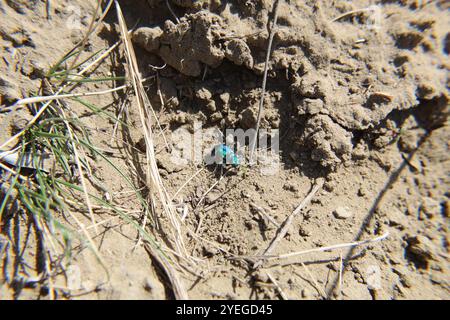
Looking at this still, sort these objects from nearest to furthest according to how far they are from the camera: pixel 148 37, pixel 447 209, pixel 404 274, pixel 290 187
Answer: pixel 404 274 < pixel 447 209 < pixel 290 187 < pixel 148 37

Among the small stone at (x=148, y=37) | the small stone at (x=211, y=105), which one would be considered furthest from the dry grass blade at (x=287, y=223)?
the small stone at (x=148, y=37)

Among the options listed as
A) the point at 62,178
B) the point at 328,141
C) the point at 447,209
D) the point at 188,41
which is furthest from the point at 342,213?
the point at 62,178

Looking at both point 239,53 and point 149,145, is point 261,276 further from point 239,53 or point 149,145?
point 239,53

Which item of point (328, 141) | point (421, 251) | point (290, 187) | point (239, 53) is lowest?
point (421, 251)

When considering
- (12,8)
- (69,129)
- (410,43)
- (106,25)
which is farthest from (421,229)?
(12,8)

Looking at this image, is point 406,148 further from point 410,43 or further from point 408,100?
point 410,43

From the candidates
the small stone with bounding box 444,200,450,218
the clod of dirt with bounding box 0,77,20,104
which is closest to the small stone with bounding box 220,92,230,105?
the clod of dirt with bounding box 0,77,20,104

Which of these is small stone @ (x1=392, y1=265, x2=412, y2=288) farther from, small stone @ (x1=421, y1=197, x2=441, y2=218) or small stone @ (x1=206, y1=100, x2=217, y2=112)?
small stone @ (x1=206, y1=100, x2=217, y2=112)
